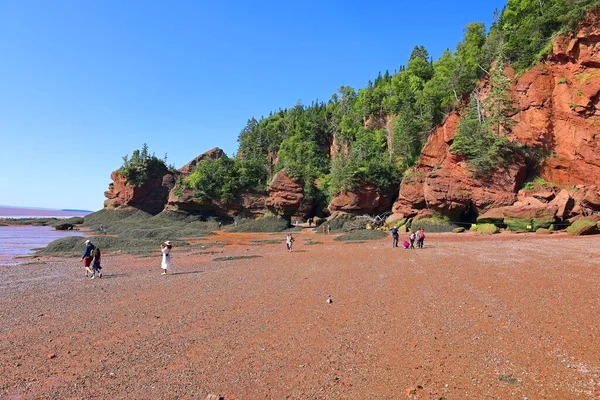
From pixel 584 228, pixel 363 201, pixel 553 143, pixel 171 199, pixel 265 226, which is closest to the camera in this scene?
pixel 584 228

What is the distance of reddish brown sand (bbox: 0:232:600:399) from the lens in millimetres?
5273

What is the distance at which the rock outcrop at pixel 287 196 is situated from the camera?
170 feet

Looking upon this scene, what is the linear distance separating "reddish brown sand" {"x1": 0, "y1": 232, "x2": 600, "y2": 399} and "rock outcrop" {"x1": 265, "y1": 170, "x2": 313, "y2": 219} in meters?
37.7

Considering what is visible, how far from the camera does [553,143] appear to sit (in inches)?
1185

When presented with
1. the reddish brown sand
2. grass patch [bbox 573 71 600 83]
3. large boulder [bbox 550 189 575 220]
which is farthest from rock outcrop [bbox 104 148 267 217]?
grass patch [bbox 573 71 600 83]

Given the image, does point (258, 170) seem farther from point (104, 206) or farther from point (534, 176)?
point (534, 176)

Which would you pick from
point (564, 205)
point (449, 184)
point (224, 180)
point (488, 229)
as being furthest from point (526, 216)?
point (224, 180)

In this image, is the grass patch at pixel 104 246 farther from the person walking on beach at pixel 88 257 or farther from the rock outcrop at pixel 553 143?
the rock outcrop at pixel 553 143

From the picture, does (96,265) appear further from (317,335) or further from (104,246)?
(104,246)

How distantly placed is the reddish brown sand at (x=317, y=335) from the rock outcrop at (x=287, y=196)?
37.7 m

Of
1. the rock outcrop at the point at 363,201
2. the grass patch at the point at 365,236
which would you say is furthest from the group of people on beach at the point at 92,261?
the rock outcrop at the point at 363,201

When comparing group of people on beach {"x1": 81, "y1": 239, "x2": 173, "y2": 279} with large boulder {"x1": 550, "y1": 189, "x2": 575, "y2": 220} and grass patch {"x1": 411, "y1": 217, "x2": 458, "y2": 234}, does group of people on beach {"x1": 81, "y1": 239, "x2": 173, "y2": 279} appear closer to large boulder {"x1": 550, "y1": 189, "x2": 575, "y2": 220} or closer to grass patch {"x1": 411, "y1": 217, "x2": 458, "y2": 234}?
grass patch {"x1": 411, "y1": 217, "x2": 458, "y2": 234}

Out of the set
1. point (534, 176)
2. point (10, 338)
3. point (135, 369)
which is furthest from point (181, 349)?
point (534, 176)

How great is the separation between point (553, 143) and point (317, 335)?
34.1m
